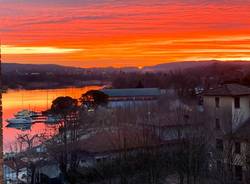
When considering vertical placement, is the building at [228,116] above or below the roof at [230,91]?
below

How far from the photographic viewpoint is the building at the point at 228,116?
12664 millimetres

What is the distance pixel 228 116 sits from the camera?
14109 mm

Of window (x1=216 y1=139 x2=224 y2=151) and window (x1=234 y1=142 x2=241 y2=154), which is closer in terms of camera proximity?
window (x1=234 y1=142 x2=241 y2=154)

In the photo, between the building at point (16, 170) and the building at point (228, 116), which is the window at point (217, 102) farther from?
the building at point (16, 170)

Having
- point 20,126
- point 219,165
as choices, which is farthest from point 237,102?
point 20,126

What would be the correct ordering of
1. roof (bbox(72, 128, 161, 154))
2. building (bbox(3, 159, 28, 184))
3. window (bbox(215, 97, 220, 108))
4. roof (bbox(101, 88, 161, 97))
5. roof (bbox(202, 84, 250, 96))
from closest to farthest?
1. building (bbox(3, 159, 28, 184))
2. roof (bbox(72, 128, 161, 154))
3. roof (bbox(202, 84, 250, 96))
4. window (bbox(215, 97, 220, 108))
5. roof (bbox(101, 88, 161, 97))

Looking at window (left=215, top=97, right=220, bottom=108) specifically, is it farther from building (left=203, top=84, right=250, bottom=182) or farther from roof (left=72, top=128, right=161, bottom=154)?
roof (left=72, top=128, right=161, bottom=154)

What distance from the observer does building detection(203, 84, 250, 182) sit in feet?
41.5

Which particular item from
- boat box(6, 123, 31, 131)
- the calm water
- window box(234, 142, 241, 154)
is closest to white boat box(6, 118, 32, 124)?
boat box(6, 123, 31, 131)

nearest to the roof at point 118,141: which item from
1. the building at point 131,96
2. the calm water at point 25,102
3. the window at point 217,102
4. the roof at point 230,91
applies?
the window at point 217,102

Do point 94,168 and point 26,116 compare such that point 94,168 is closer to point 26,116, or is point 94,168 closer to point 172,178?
point 172,178

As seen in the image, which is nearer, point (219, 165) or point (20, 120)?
point (219, 165)

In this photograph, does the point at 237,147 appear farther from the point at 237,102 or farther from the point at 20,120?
the point at 20,120

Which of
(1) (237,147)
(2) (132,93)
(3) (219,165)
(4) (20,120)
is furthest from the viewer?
(2) (132,93)
